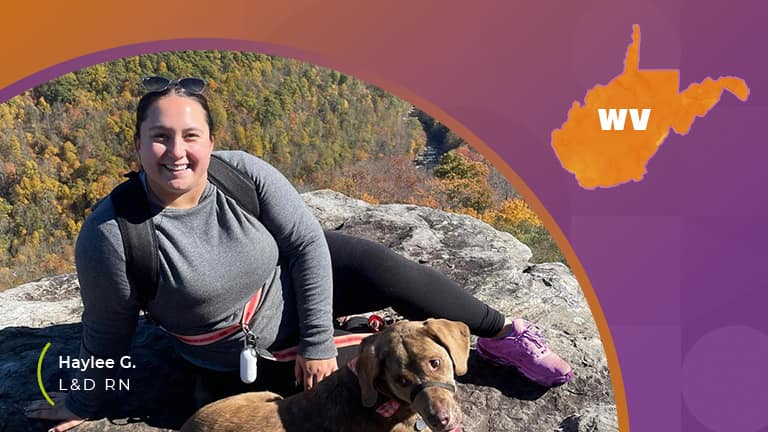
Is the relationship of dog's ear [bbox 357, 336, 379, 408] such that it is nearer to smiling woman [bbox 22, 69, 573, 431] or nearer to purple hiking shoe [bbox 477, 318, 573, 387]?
smiling woman [bbox 22, 69, 573, 431]

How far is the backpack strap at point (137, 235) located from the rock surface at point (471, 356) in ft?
3.18

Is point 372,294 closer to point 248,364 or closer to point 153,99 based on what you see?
point 248,364

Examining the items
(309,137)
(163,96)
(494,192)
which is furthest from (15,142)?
(163,96)

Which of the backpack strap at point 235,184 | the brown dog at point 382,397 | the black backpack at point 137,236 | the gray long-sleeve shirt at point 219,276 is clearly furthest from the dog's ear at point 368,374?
the black backpack at point 137,236

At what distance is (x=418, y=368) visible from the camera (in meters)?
2.79

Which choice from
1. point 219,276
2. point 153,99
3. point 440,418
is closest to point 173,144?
point 153,99

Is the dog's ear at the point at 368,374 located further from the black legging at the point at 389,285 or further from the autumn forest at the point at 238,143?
the autumn forest at the point at 238,143

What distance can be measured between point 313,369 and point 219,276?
27.4 inches

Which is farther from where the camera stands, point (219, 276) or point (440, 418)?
point (219, 276)

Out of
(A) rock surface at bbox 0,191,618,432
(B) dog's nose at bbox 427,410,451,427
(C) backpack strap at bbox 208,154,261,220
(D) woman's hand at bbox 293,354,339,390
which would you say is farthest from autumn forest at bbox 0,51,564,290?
(B) dog's nose at bbox 427,410,451,427

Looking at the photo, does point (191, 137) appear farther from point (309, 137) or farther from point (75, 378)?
point (309, 137)

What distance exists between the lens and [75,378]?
3.22 metres

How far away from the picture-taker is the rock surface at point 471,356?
3443 millimetres

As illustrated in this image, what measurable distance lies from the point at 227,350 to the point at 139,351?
3.07 feet
